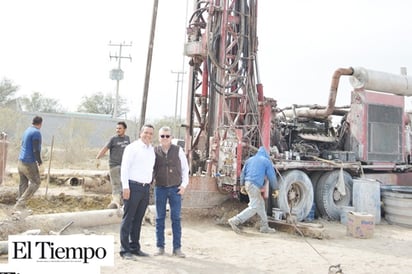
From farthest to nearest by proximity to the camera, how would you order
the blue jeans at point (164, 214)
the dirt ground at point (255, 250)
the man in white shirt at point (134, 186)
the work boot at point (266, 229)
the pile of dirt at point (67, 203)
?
the pile of dirt at point (67, 203) < the work boot at point (266, 229) < the blue jeans at point (164, 214) < the man in white shirt at point (134, 186) < the dirt ground at point (255, 250)

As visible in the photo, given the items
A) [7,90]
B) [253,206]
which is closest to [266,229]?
[253,206]

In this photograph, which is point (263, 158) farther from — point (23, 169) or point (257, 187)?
point (23, 169)

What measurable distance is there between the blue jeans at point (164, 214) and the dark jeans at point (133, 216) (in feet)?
0.71

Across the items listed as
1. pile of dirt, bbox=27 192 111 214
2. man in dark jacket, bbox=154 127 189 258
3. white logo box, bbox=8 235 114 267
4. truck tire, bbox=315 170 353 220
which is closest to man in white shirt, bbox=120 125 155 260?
man in dark jacket, bbox=154 127 189 258

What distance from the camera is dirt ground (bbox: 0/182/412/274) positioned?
18.6 ft

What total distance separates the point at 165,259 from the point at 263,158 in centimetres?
298

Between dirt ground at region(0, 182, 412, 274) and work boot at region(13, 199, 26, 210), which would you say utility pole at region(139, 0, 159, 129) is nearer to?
dirt ground at region(0, 182, 412, 274)

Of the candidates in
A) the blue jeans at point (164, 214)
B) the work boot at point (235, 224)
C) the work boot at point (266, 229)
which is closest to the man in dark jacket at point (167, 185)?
the blue jeans at point (164, 214)

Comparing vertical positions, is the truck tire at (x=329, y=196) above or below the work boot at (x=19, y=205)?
above

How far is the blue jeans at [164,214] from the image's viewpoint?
19.9ft

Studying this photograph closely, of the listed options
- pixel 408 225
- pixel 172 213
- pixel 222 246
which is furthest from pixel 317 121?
pixel 172 213

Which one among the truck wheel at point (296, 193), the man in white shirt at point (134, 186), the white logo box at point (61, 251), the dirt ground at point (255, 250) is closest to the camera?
the white logo box at point (61, 251)

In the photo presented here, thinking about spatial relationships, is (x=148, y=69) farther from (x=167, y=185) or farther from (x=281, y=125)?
(x=167, y=185)

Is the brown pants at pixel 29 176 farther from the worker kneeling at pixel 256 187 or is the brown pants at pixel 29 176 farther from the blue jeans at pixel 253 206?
the blue jeans at pixel 253 206
